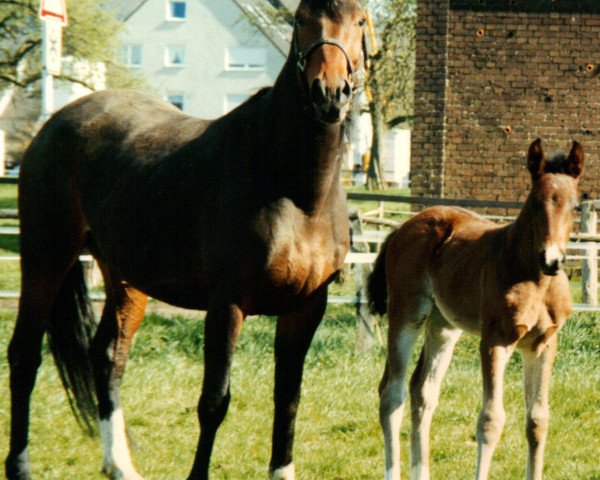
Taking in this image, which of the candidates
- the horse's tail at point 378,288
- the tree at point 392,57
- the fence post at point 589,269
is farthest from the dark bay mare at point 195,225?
the tree at point 392,57

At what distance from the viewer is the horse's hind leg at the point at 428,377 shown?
514cm

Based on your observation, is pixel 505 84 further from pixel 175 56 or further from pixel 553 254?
pixel 175 56

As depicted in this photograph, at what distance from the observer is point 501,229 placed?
505cm

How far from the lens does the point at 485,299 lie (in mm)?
4777

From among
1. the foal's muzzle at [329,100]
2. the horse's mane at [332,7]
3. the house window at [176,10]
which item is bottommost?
the foal's muzzle at [329,100]

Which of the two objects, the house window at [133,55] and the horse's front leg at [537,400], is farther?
the house window at [133,55]

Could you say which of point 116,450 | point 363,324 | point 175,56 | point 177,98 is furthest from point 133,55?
point 116,450

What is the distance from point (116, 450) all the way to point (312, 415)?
63.3 inches

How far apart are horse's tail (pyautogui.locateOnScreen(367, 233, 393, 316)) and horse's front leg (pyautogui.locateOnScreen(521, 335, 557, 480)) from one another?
1.17m

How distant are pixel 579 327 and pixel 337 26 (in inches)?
227

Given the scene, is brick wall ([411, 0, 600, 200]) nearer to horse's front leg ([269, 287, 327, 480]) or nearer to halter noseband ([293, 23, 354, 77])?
horse's front leg ([269, 287, 327, 480])

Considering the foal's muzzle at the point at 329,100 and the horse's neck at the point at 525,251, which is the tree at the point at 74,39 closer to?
the horse's neck at the point at 525,251

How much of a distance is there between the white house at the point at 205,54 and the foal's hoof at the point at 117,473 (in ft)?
156

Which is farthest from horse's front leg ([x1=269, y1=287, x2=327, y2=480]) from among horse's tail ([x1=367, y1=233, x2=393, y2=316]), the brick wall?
the brick wall
